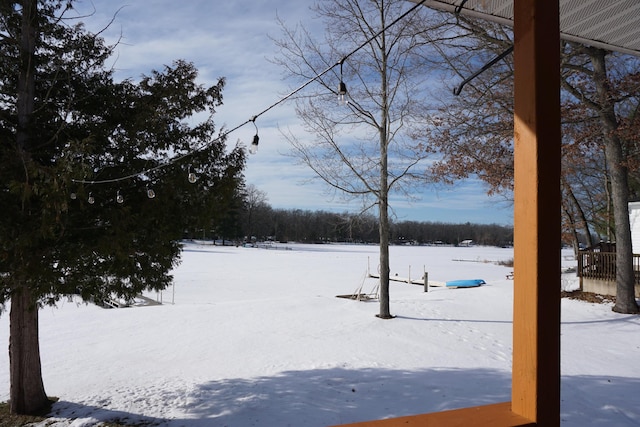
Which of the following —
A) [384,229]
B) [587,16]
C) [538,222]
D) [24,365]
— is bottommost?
[24,365]

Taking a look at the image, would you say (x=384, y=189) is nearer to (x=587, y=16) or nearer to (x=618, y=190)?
(x=618, y=190)

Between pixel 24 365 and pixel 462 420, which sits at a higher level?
pixel 462 420

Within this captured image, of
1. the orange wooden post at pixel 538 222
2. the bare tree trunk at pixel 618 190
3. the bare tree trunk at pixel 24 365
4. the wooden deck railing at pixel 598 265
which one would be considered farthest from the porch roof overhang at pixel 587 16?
the wooden deck railing at pixel 598 265

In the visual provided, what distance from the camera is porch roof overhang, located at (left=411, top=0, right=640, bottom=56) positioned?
2.24 meters

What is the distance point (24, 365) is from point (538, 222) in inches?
249

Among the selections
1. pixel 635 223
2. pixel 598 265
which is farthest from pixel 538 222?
pixel 635 223

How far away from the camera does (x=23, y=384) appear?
5.34 meters

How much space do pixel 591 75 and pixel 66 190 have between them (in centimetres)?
1044

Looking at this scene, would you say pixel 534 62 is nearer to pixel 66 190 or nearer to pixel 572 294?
pixel 66 190

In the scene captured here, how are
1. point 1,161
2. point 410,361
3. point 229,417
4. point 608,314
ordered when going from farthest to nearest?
point 608,314 < point 410,361 < point 229,417 < point 1,161

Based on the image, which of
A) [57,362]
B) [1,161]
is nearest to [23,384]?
[57,362]

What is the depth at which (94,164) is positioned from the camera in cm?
511

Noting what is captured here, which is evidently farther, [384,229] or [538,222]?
[384,229]

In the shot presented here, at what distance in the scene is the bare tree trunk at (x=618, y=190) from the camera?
9.26 m
